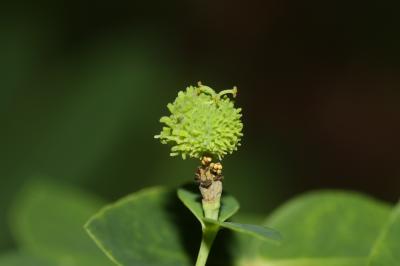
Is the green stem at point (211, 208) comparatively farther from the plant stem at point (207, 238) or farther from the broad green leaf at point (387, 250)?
the broad green leaf at point (387, 250)

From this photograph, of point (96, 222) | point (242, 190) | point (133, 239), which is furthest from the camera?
point (242, 190)

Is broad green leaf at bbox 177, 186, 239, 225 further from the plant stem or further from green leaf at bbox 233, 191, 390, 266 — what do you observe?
green leaf at bbox 233, 191, 390, 266

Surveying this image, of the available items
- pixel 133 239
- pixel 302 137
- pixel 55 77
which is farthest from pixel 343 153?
pixel 133 239

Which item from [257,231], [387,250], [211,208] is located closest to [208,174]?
[211,208]

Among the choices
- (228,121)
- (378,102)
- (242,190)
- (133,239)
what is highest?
(228,121)

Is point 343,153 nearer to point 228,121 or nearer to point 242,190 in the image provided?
point 242,190

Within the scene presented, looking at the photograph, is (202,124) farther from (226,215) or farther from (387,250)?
(387,250)
